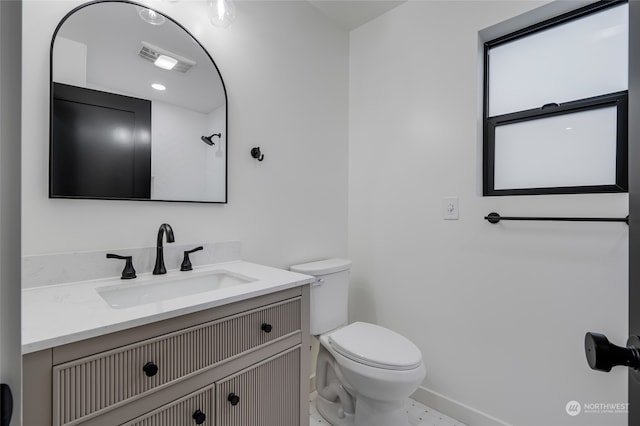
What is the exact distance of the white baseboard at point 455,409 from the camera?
155cm

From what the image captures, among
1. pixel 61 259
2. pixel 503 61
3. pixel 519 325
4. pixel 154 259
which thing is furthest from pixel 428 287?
pixel 61 259

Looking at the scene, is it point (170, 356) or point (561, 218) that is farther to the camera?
point (561, 218)

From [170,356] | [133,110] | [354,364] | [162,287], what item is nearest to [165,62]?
[133,110]

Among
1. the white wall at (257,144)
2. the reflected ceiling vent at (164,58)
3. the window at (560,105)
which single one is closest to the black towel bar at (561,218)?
the window at (560,105)

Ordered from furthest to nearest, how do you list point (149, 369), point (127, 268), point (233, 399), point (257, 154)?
point (257, 154) < point (127, 268) < point (233, 399) < point (149, 369)

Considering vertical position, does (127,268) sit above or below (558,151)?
below

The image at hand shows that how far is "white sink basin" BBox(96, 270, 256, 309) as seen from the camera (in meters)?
1.07

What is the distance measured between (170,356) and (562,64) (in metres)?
2.02

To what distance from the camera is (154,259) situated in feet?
4.15

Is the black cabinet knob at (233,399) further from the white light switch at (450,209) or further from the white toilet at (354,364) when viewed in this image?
the white light switch at (450,209)

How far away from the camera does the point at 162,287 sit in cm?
119

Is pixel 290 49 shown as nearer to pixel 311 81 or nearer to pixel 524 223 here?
pixel 311 81

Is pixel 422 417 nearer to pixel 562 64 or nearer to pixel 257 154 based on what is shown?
pixel 257 154

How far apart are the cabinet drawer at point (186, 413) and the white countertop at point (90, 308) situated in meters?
0.25
